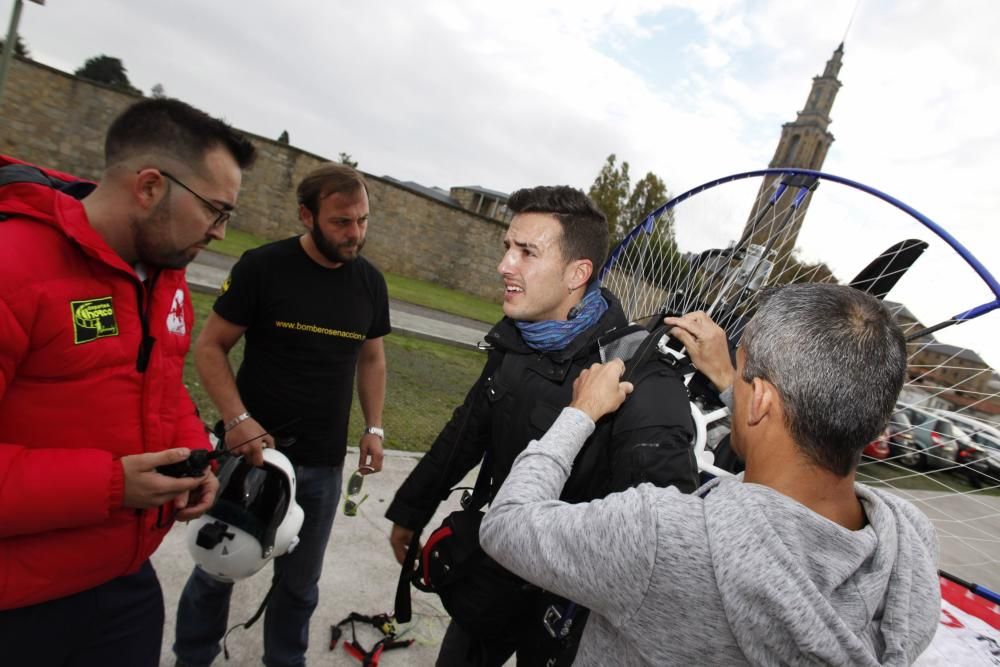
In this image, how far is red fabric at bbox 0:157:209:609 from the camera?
1.37 m

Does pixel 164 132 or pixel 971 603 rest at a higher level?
pixel 164 132

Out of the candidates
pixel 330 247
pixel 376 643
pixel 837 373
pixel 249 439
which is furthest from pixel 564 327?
pixel 376 643

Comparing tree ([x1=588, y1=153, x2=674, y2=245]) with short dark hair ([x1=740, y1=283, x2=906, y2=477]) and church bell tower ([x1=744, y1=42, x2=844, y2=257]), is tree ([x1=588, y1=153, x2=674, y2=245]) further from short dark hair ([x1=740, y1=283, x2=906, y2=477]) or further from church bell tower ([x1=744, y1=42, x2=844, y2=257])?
church bell tower ([x1=744, y1=42, x2=844, y2=257])

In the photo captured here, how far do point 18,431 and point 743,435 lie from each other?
6.35ft

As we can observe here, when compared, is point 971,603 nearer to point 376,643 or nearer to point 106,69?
point 376,643

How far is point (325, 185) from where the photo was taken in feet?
8.70

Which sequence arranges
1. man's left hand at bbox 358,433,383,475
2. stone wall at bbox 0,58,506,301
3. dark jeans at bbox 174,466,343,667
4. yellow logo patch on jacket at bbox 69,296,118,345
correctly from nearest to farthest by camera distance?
1. yellow logo patch on jacket at bbox 69,296,118,345
2. dark jeans at bbox 174,466,343,667
3. man's left hand at bbox 358,433,383,475
4. stone wall at bbox 0,58,506,301

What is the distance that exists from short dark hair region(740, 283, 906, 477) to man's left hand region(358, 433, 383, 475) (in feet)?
7.76

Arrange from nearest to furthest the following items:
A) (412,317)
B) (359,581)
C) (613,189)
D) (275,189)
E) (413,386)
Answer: (359,581) → (413,386) → (412,317) → (275,189) → (613,189)

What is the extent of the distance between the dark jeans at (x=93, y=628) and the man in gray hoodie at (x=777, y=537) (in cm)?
135

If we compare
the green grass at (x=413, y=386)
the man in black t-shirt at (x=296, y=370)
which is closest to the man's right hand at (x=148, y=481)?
the man in black t-shirt at (x=296, y=370)

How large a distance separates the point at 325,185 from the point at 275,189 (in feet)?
83.7

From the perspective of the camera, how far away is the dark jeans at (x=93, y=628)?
1491 millimetres

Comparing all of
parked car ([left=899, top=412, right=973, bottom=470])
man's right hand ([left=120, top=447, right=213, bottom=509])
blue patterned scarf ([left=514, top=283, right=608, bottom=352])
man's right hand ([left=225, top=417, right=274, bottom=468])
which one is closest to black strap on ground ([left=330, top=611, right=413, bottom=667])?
man's right hand ([left=225, top=417, right=274, bottom=468])
